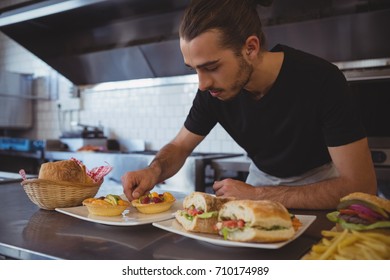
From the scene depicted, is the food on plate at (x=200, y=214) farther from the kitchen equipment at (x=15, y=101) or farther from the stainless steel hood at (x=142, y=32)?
the kitchen equipment at (x=15, y=101)

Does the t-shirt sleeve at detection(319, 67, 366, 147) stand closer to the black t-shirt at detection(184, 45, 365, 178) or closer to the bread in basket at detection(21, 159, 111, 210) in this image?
the black t-shirt at detection(184, 45, 365, 178)

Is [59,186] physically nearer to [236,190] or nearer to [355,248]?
[236,190]

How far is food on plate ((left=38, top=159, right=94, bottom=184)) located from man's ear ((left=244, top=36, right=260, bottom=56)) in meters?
0.62

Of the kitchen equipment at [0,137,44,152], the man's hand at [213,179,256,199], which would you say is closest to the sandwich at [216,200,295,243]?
the man's hand at [213,179,256,199]

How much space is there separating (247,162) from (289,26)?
0.94m

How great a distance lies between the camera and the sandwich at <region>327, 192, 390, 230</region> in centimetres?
74

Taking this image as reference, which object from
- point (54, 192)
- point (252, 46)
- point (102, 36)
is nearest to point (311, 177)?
point (252, 46)

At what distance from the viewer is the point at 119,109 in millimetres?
3836

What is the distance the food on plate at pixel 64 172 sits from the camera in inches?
43.2

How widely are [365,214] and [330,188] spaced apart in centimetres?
36

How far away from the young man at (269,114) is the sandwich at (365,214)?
309 mm

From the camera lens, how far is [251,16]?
1.22m
